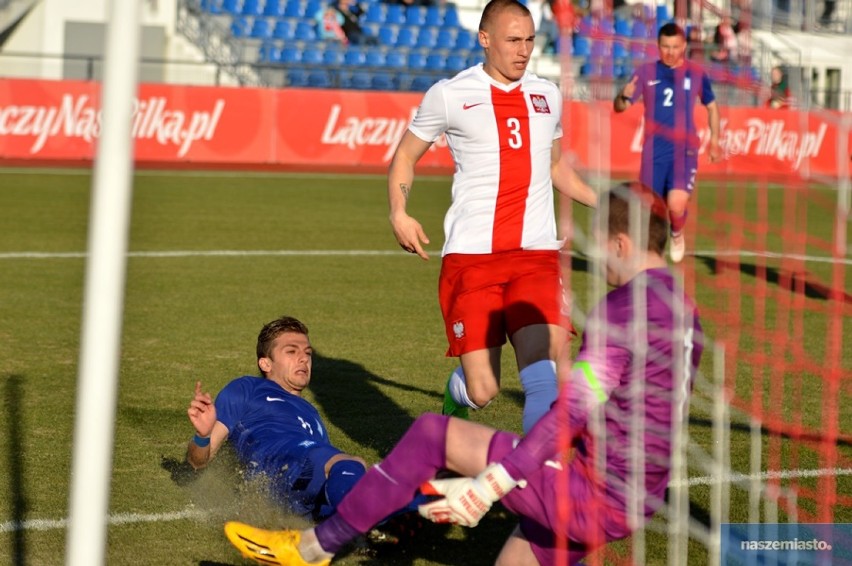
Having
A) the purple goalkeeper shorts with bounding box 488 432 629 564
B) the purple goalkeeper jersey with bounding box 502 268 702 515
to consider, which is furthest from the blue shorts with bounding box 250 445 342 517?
the purple goalkeeper jersey with bounding box 502 268 702 515

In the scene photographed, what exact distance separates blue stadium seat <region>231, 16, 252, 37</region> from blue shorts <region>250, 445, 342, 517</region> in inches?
954

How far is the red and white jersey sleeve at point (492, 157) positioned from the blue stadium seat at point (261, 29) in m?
23.9

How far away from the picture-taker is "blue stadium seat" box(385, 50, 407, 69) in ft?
94.4

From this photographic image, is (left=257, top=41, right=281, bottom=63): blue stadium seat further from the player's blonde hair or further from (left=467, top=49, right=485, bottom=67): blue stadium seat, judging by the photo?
the player's blonde hair

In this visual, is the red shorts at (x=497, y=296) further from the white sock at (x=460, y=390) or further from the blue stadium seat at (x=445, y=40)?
the blue stadium seat at (x=445, y=40)

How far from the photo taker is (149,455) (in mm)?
5973

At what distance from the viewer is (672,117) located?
11.9m

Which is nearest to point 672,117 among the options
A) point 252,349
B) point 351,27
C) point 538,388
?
point 252,349

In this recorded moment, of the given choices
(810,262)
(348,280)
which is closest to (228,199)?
(348,280)

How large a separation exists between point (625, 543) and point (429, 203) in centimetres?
1347

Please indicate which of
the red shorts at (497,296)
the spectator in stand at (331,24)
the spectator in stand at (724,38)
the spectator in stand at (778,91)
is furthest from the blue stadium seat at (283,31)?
the red shorts at (497,296)

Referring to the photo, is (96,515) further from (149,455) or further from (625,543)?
(149,455)

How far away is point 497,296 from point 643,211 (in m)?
1.69
